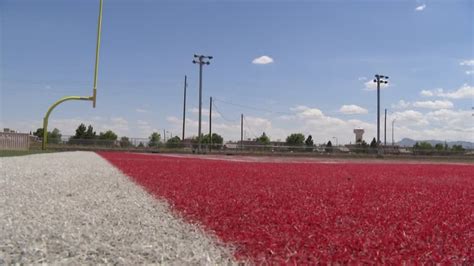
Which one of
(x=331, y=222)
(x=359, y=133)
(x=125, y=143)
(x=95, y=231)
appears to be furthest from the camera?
(x=359, y=133)

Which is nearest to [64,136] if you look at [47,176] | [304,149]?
[304,149]

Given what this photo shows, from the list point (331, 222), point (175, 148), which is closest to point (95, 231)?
point (331, 222)

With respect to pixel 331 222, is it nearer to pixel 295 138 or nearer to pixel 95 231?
pixel 95 231

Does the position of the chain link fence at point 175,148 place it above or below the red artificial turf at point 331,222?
above

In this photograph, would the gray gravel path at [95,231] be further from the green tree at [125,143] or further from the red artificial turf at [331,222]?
the green tree at [125,143]

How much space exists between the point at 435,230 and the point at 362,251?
1761 millimetres

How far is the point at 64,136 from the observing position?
4841 cm

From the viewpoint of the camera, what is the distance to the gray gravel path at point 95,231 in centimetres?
404

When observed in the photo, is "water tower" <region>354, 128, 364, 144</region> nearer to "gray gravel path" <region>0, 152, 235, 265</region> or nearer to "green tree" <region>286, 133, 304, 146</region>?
"green tree" <region>286, 133, 304, 146</region>

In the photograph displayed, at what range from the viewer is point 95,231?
4996 mm

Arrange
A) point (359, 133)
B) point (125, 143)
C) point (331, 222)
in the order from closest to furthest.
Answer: point (331, 222) < point (125, 143) < point (359, 133)

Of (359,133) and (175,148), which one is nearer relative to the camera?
(175,148)

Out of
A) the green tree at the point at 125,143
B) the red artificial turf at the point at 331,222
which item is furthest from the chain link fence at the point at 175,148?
the red artificial turf at the point at 331,222

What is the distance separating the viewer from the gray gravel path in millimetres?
4039
